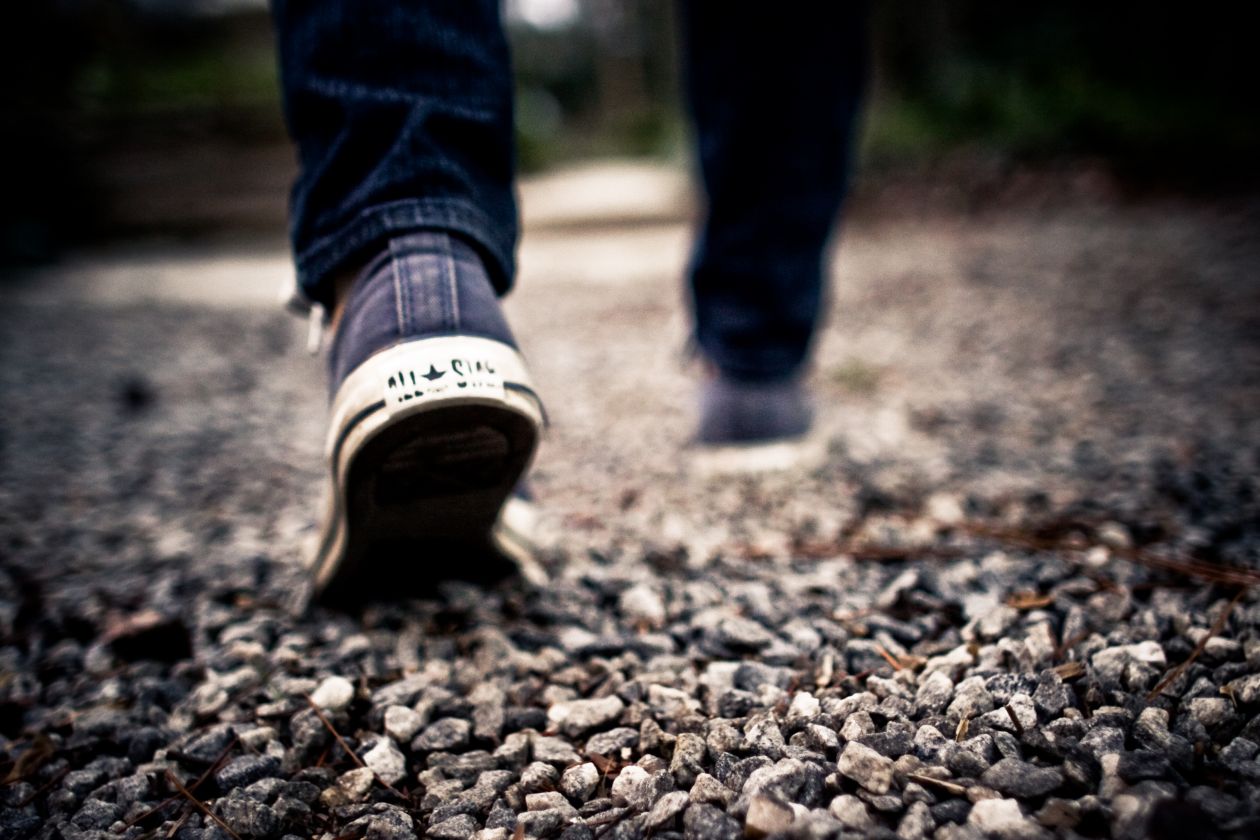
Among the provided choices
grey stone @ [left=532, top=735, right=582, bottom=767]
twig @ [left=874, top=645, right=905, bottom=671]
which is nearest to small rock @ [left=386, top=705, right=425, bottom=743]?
grey stone @ [left=532, top=735, right=582, bottom=767]

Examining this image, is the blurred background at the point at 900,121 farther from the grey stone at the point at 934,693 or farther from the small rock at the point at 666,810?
the small rock at the point at 666,810

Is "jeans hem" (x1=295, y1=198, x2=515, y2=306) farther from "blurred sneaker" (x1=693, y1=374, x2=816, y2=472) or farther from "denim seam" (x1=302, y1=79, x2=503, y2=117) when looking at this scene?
"blurred sneaker" (x1=693, y1=374, x2=816, y2=472)

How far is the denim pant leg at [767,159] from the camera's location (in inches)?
48.3

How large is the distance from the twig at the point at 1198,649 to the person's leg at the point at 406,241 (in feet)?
2.04

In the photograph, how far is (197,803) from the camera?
2.06 feet

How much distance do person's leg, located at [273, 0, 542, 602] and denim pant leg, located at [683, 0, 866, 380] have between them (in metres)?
0.60

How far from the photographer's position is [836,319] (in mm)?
2924

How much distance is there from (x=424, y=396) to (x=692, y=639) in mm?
423

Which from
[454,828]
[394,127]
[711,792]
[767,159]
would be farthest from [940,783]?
[767,159]

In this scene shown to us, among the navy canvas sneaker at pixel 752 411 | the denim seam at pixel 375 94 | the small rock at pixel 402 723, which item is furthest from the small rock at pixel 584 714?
the navy canvas sneaker at pixel 752 411

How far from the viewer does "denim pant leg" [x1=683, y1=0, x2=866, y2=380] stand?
1.23 metres

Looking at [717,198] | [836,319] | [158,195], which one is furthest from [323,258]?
[158,195]

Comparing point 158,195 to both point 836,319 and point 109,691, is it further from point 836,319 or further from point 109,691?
point 109,691

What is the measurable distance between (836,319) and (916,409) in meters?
1.18
